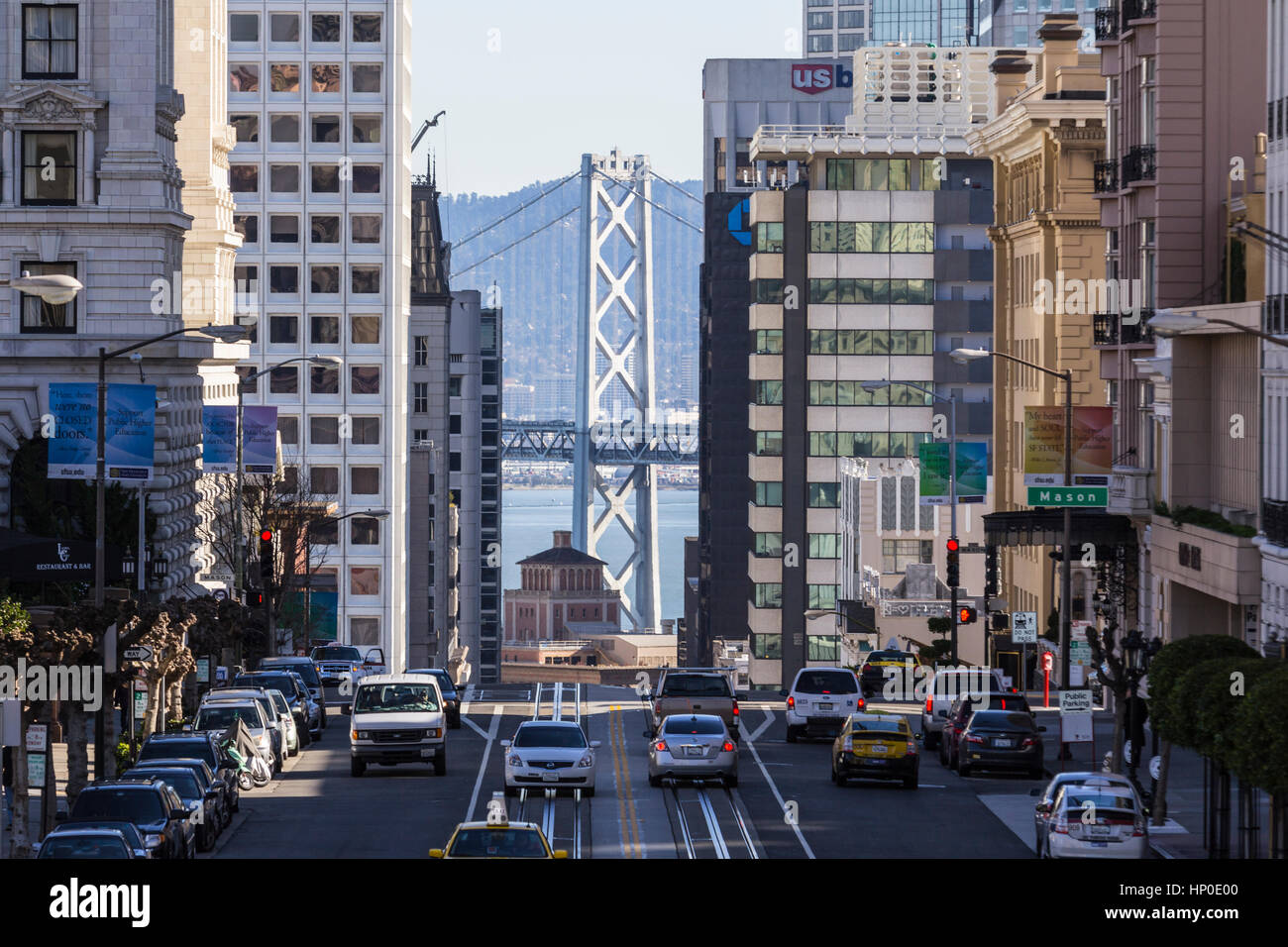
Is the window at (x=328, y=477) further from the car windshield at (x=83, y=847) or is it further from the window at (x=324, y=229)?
the car windshield at (x=83, y=847)

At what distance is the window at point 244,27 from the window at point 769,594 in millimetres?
48832

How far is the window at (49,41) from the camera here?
67938mm

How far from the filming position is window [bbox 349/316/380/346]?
12600cm

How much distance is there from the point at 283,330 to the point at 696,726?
88251 mm

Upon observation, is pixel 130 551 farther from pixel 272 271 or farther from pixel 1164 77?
pixel 272 271

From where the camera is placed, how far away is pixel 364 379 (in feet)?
413

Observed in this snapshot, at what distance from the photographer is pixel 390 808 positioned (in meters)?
37.9

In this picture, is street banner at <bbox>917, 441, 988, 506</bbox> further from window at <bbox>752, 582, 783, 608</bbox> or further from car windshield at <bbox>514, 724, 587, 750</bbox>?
window at <bbox>752, 582, 783, 608</bbox>

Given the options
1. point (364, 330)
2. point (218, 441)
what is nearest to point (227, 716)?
point (218, 441)

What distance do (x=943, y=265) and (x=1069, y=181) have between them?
56026mm

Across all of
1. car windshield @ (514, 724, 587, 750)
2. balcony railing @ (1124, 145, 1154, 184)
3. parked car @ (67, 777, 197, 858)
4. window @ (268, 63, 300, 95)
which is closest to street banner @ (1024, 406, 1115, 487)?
balcony railing @ (1124, 145, 1154, 184)

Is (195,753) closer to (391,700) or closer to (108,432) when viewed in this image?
(391,700)

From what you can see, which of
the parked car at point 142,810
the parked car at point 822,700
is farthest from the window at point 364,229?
the parked car at point 142,810

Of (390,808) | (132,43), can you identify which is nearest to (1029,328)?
(132,43)
